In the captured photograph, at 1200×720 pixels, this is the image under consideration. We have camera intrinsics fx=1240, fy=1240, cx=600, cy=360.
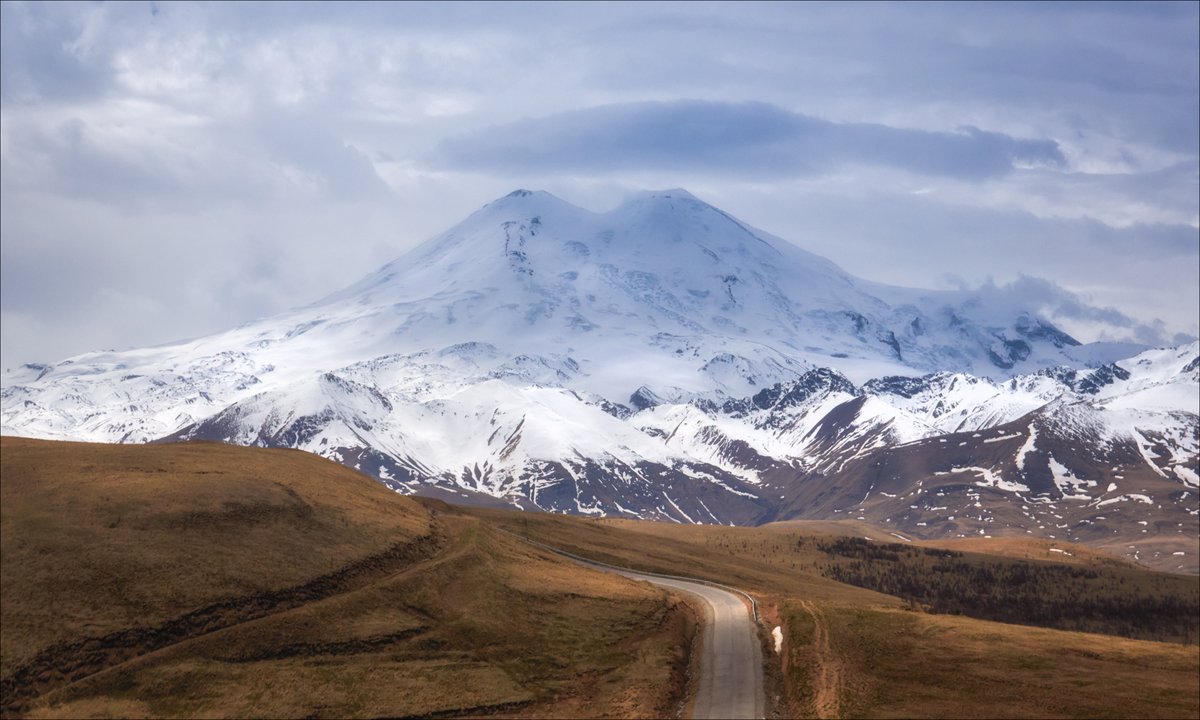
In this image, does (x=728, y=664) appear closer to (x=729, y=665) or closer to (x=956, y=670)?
(x=729, y=665)

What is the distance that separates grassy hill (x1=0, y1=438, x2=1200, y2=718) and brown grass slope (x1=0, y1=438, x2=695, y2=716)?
0.15 meters

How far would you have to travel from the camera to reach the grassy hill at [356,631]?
7031 cm

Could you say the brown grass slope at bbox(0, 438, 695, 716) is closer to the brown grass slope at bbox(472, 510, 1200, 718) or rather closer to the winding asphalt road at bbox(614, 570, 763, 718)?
the winding asphalt road at bbox(614, 570, 763, 718)

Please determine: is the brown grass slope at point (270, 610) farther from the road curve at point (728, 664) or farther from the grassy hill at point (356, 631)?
the road curve at point (728, 664)

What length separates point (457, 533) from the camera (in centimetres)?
10388

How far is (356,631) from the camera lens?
77188 mm

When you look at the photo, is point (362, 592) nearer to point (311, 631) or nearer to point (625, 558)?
point (311, 631)

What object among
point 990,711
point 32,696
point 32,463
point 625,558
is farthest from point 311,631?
point 625,558

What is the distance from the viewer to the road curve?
72.5 metres

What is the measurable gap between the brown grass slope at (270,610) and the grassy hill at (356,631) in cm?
15

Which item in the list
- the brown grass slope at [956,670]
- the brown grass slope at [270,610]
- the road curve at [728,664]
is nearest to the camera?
the brown grass slope at [270,610]

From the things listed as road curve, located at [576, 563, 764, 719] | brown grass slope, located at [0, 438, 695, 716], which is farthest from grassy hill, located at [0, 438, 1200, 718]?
road curve, located at [576, 563, 764, 719]

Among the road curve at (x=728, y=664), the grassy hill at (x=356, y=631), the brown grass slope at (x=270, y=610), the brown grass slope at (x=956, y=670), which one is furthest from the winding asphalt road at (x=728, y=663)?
the brown grass slope at (x=270, y=610)

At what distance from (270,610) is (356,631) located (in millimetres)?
5661
